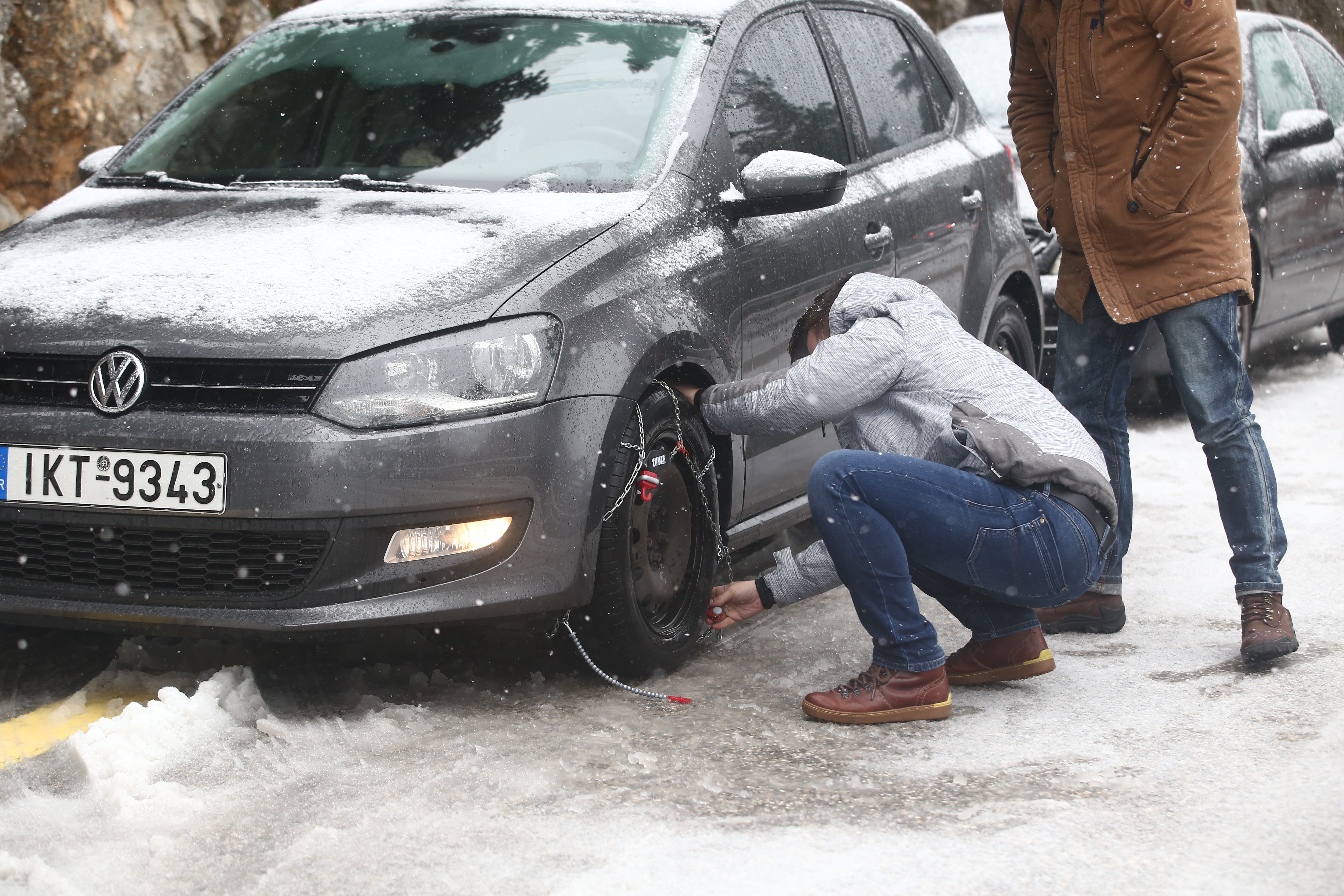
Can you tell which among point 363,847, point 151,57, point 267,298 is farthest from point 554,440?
point 151,57

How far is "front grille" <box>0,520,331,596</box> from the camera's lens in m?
3.06

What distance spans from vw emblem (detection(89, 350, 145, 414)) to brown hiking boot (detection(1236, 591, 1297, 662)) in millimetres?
2611

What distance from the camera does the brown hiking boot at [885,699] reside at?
332 cm

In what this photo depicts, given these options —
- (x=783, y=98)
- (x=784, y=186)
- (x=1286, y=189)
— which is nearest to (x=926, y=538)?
(x=784, y=186)

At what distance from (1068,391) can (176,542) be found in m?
2.36

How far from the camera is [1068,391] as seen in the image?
13.6 ft

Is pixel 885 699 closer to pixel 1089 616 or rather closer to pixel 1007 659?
pixel 1007 659

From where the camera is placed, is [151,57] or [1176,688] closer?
[1176,688]

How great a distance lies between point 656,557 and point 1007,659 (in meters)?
0.86

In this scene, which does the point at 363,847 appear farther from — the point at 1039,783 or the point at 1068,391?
the point at 1068,391

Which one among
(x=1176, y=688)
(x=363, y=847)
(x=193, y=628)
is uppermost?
(x=193, y=628)

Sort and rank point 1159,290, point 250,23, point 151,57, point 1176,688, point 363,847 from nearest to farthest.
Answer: point 363,847 < point 1176,688 < point 1159,290 < point 151,57 < point 250,23

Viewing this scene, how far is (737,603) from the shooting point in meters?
3.68

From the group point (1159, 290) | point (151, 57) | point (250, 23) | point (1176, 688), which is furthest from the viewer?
point (250, 23)
